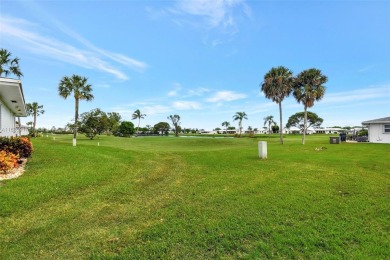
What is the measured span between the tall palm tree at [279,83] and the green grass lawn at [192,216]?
86.2 ft

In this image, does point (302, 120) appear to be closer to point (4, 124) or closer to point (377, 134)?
point (377, 134)

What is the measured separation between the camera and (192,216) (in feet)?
18.1

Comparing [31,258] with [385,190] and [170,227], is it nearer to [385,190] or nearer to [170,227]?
[170,227]

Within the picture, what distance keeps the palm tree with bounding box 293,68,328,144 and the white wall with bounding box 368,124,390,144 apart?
7578mm

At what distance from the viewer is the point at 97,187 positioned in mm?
7926

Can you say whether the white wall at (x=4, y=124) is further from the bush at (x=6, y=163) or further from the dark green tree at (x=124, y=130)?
the dark green tree at (x=124, y=130)

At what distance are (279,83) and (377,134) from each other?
14.2 meters

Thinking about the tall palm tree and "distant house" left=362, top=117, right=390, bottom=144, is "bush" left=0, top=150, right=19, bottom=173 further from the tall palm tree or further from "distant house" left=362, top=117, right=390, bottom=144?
"distant house" left=362, top=117, right=390, bottom=144

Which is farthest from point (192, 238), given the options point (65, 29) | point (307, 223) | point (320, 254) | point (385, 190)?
point (65, 29)

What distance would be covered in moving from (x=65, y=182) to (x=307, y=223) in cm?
750

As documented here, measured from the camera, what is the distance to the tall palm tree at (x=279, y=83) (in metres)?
34.2

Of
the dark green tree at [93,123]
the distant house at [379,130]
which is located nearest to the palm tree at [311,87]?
the distant house at [379,130]

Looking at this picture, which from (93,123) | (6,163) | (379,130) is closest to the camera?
(6,163)

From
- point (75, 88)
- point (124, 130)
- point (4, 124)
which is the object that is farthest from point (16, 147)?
point (124, 130)
